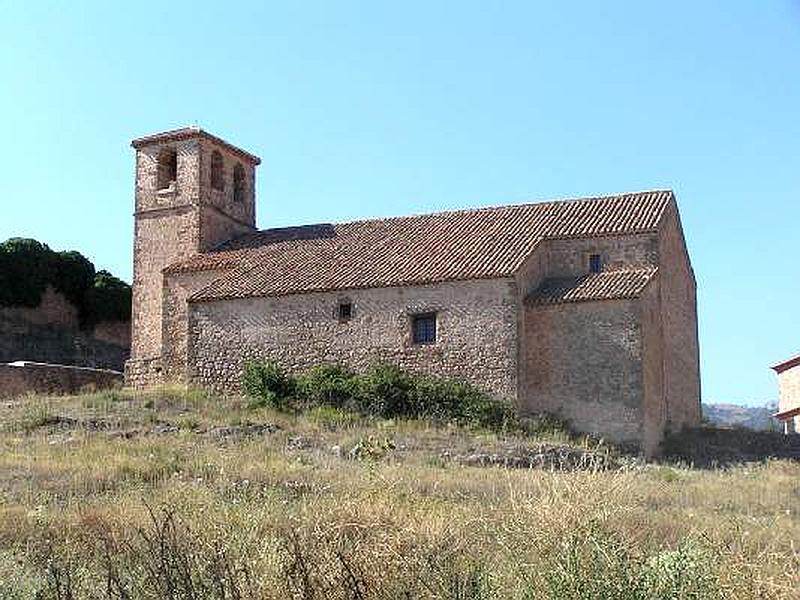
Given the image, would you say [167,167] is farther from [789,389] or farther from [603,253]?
[789,389]

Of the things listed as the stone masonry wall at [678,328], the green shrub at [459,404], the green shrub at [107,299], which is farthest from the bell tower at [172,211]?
the stone masonry wall at [678,328]

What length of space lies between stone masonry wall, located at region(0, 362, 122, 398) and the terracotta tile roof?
458 centimetres

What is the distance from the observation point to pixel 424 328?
26.9 meters

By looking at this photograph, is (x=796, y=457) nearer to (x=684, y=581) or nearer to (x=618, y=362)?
(x=618, y=362)

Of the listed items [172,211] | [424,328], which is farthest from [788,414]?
[172,211]

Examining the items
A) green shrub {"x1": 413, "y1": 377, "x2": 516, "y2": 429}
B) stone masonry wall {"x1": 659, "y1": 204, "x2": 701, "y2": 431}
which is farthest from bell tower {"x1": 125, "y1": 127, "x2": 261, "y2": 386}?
stone masonry wall {"x1": 659, "y1": 204, "x2": 701, "y2": 431}

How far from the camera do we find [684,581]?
6.25m

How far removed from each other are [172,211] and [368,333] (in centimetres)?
974

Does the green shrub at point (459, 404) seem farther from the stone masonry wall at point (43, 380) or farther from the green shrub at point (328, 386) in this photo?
the stone masonry wall at point (43, 380)

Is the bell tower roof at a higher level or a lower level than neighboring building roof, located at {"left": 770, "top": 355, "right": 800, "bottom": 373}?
higher

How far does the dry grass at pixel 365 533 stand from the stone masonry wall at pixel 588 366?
6732 millimetres

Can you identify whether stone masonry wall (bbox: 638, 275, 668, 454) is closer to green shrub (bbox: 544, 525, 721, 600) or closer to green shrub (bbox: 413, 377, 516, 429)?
green shrub (bbox: 413, 377, 516, 429)

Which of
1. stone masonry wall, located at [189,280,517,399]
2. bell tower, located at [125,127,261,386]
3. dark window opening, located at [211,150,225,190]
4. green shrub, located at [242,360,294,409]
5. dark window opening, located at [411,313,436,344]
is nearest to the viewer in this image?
stone masonry wall, located at [189,280,517,399]

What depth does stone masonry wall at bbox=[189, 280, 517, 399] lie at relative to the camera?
84.9 ft
